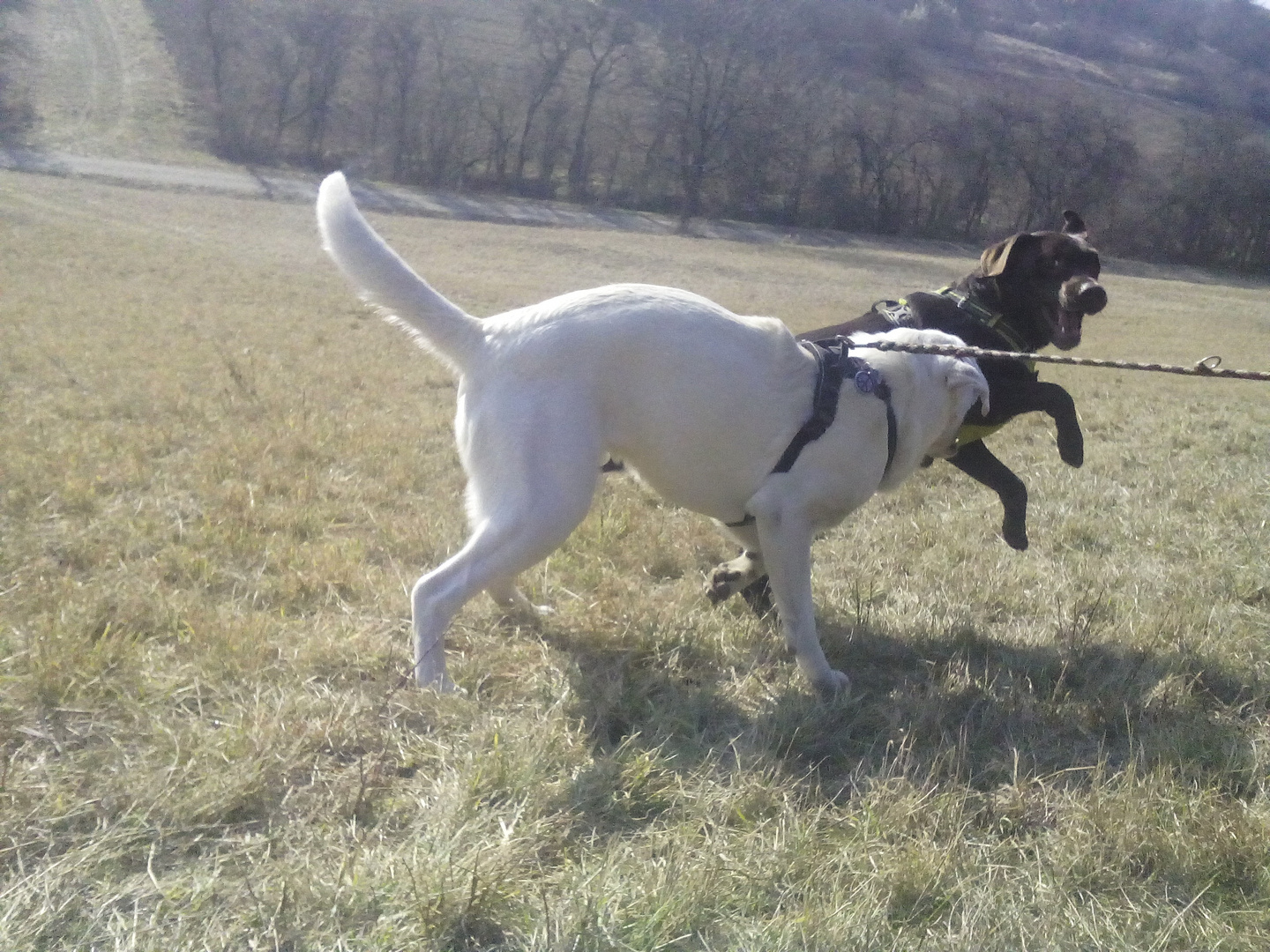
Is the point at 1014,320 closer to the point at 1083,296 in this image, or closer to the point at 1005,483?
the point at 1083,296

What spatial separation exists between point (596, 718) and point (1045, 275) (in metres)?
3.81

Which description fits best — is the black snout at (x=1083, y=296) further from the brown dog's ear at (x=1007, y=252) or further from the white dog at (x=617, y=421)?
the white dog at (x=617, y=421)

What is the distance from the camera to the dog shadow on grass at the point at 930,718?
2719 mm

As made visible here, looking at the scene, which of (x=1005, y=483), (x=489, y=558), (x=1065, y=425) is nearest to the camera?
(x=489, y=558)

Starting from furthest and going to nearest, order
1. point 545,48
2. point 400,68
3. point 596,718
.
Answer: point 545,48 < point 400,68 < point 596,718

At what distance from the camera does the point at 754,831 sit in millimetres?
2369

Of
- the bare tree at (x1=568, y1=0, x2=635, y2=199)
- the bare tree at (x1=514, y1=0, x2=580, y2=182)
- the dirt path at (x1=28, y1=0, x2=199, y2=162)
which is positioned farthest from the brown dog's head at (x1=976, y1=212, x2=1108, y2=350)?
the bare tree at (x1=514, y1=0, x2=580, y2=182)

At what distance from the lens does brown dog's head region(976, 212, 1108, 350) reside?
512cm

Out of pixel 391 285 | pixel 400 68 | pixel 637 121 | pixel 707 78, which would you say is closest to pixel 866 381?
pixel 391 285

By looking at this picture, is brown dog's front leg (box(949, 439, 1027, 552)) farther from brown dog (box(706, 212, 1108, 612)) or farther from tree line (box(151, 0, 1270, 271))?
tree line (box(151, 0, 1270, 271))

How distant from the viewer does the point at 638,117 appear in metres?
41.2

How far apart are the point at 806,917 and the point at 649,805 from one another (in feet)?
1.88

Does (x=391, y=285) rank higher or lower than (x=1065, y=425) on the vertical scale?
higher

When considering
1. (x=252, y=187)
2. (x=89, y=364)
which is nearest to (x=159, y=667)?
(x=89, y=364)
